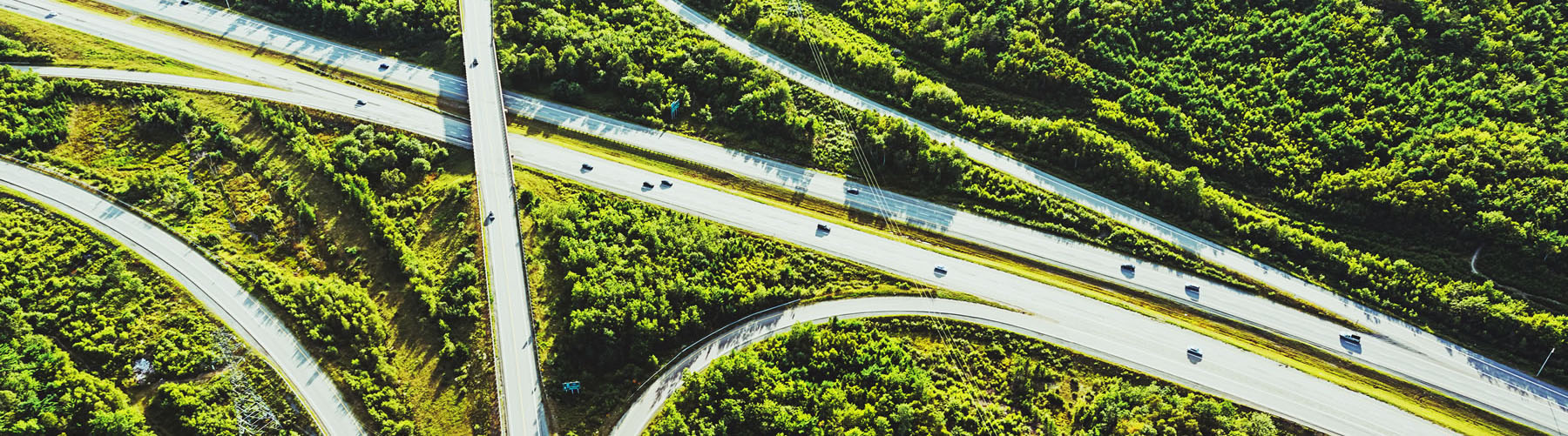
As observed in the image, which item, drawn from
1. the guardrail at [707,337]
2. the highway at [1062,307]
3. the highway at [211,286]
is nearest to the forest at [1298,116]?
the highway at [1062,307]

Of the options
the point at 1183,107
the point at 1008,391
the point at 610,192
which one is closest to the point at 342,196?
the point at 610,192

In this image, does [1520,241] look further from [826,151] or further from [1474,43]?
[826,151]

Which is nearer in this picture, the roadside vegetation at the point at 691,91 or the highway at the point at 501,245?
the highway at the point at 501,245

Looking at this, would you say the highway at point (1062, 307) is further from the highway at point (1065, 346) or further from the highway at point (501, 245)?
the highway at point (501, 245)

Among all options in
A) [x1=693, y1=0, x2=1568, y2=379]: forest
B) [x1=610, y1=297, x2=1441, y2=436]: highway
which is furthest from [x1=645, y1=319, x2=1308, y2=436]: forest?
[x1=693, y1=0, x2=1568, y2=379]: forest

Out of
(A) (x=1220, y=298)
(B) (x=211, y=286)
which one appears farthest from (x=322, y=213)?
(A) (x=1220, y=298)

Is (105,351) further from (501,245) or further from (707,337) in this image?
(707,337)

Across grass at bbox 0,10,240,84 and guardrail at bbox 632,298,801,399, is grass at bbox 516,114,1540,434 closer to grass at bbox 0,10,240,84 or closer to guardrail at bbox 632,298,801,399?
guardrail at bbox 632,298,801,399
